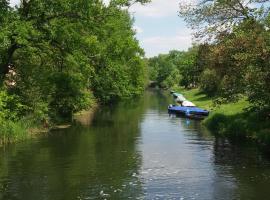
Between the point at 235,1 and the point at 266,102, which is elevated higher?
the point at 235,1

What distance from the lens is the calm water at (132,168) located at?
20.6 metres

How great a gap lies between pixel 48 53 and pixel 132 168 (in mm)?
15784

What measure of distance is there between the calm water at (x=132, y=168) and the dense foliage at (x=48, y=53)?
3.62 meters

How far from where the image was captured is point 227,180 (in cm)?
2273

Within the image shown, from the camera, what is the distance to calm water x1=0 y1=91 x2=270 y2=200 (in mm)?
20562

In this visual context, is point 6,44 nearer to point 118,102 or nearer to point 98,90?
point 98,90

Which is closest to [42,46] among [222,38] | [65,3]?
[65,3]

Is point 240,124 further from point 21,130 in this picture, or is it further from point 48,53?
point 21,130

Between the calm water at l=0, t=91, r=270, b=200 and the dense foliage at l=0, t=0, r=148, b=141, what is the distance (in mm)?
3619

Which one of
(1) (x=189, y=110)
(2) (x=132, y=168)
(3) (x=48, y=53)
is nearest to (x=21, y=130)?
(3) (x=48, y=53)

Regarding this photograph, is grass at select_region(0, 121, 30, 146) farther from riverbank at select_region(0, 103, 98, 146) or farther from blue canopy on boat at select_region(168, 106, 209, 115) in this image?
blue canopy on boat at select_region(168, 106, 209, 115)

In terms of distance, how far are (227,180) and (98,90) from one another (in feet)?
167

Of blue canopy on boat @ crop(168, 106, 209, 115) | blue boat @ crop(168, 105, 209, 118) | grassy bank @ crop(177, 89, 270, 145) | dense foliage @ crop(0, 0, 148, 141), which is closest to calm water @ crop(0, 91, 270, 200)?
grassy bank @ crop(177, 89, 270, 145)

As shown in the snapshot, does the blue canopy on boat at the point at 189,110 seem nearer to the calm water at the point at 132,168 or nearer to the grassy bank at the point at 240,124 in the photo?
the grassy bank at the point at 240,124
